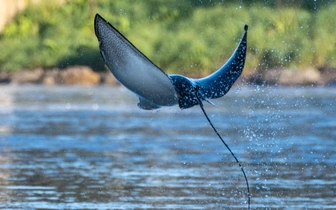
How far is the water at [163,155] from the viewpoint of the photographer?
12.7 meters

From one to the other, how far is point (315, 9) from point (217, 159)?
83.0ft

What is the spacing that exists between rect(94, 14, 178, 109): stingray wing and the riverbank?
26.6 m

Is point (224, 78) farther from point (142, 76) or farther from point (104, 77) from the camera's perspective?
point (104, 77)

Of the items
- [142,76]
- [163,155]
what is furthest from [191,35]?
[142,76]

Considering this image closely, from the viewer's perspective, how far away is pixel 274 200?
495 inches

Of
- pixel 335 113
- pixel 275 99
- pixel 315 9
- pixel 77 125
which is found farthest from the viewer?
pixel 315 9

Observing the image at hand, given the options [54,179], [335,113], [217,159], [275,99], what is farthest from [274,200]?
[275,99]

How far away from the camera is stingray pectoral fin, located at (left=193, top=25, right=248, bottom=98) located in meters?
10.7

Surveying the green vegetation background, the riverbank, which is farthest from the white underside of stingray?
the green vegetation background

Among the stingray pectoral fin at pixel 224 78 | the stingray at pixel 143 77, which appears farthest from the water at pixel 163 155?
the stingray at pixel 143 77

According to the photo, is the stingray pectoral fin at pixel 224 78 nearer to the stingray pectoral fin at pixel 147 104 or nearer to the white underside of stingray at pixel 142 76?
the white underside of stingray at pixel 142 76

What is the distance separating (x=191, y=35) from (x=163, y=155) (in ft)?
78.9

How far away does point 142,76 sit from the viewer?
10.1 metres

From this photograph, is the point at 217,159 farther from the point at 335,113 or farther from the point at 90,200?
the point at 335,113
